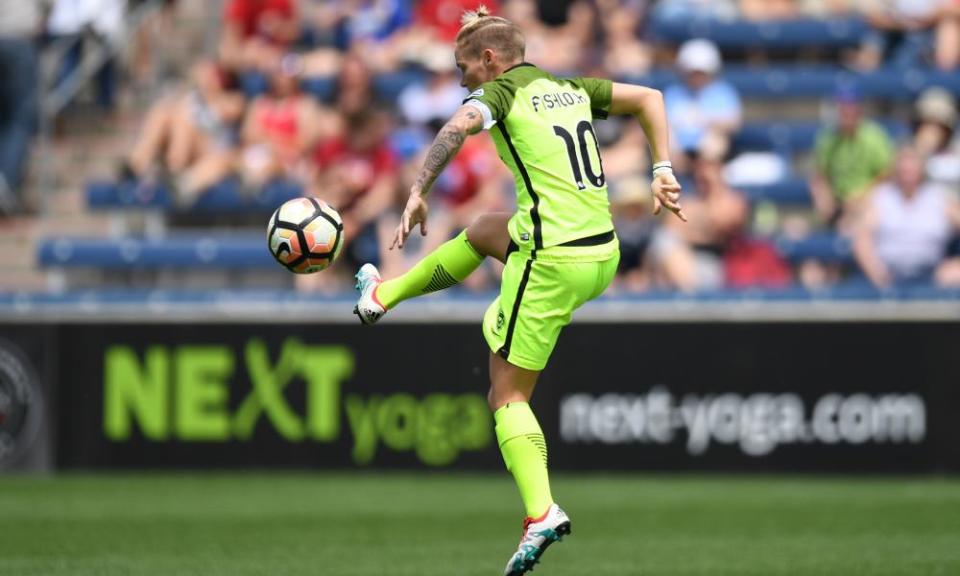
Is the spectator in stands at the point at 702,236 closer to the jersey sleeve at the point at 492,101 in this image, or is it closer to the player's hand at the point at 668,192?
the player's hand at the point at 668,192

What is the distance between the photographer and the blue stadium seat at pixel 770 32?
619 inches

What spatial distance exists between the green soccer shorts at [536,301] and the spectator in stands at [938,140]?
7.78m

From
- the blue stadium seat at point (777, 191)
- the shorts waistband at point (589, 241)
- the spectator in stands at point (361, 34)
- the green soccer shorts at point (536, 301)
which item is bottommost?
the green soccer shorts at point (536, 301)

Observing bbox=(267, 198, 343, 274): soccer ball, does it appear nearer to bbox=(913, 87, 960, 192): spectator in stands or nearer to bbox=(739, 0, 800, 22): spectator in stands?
bbox=(913, 87, 960, 192): spectator in stands

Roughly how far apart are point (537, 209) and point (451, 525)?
349 cm

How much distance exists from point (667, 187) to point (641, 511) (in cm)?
411

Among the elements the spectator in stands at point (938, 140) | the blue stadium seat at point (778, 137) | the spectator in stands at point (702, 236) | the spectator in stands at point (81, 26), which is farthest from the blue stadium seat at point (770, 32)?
the spectator in stands at point (81, 26)

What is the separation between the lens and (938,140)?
1396cm

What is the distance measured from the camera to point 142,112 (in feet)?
57.2

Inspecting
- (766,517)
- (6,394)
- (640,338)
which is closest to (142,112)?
(6,394)

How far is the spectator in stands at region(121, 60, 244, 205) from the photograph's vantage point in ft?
51.2

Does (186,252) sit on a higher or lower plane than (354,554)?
higher

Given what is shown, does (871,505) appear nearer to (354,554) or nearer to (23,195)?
(354,554)

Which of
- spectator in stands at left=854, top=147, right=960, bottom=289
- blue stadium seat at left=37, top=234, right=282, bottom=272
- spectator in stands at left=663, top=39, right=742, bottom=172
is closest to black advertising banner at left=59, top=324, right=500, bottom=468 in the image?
blue stadium seat at left=37, top=234, right=282, bottom=272
